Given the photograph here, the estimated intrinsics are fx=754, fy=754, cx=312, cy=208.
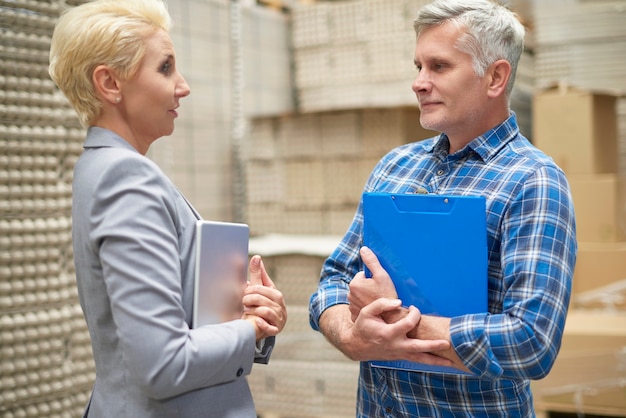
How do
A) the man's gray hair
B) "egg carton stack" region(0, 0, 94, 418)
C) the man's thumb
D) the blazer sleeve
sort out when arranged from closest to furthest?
the blazer sleeve → the man's thumb → the man's gray hair → "egg carton stack" region(0, 0, 94, 418)

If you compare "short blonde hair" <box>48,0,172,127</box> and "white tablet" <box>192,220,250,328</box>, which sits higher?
"short blonde hair" <box>48,0,172,127</box>

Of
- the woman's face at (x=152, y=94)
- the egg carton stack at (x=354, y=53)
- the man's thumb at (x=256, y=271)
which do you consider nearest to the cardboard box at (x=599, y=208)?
the egg carton stack at (x=354, y=53)

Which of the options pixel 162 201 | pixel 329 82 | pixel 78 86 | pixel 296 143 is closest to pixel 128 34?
pixel 78 86

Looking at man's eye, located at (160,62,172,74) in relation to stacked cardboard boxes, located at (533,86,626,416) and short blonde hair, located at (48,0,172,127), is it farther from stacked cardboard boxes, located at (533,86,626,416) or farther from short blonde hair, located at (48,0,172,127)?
stacked cardboard boxes, located at (533,86,626,416)

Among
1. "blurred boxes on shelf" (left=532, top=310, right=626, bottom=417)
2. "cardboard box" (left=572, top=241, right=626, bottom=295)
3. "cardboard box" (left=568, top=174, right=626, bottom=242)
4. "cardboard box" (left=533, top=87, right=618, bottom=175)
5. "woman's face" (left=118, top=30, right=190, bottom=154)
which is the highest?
"woman's face" (left=118, top=30, right=190, bottom=154)

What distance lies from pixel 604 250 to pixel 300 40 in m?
2.40

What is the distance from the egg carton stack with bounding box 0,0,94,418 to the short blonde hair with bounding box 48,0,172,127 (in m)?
1.05

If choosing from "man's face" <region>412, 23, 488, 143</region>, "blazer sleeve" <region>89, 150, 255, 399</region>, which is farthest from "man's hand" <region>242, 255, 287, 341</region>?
"man's face" <region>412, 23, 488, 143</region>

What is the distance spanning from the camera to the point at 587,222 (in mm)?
4152

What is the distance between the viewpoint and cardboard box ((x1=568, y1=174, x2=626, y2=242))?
411 centimetres

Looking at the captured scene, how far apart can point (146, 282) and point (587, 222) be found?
3.33 m

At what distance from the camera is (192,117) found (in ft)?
14.4

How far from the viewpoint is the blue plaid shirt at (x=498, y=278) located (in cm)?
162

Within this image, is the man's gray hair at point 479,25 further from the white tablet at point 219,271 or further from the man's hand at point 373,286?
the white tablet at point 219,271
